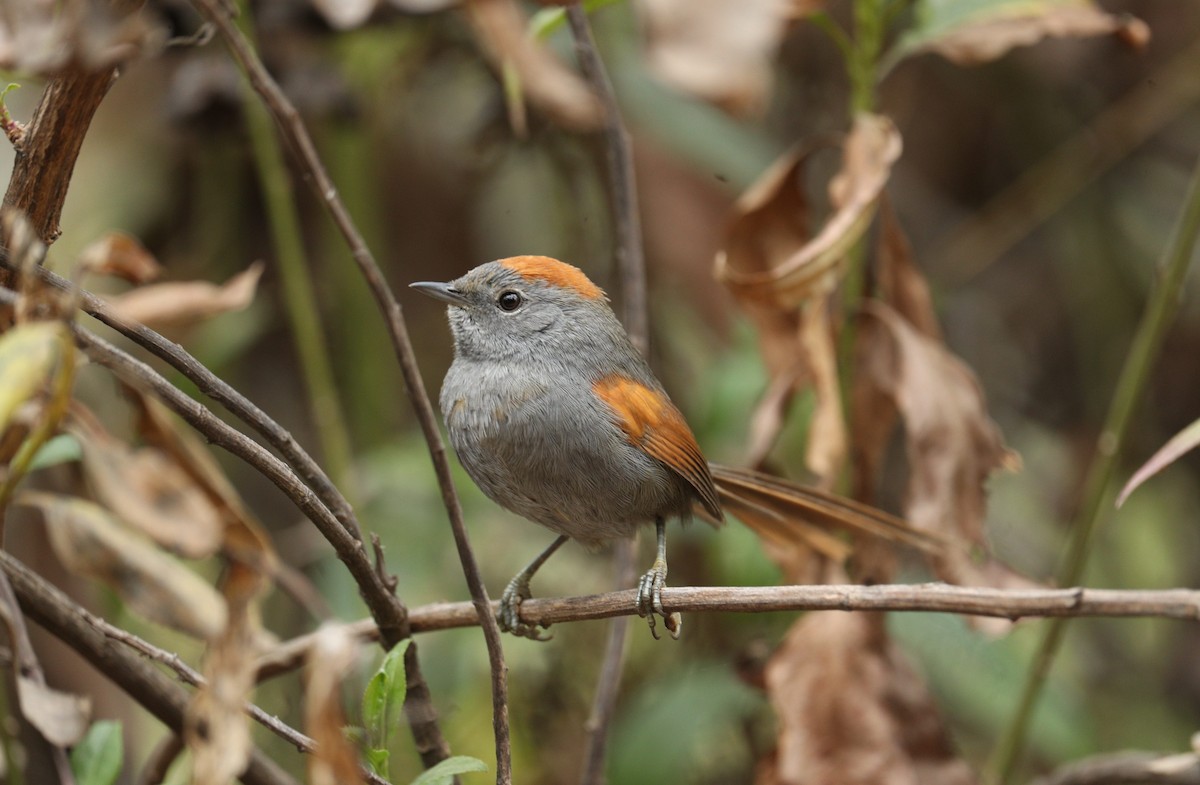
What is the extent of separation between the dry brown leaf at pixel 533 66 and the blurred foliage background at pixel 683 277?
0.83ft

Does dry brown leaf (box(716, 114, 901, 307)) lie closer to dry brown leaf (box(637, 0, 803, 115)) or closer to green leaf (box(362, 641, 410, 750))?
dry brown leaf (box(637, 0, 803, 115))

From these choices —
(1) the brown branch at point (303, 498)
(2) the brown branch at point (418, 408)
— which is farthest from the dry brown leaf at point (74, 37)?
(2) the brown branch at point (418, 408)

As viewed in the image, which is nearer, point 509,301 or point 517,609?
point 517,609

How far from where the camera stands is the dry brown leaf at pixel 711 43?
7.78ft

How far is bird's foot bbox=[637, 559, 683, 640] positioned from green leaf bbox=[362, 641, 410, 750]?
17.3 inches

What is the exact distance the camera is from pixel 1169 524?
488cm

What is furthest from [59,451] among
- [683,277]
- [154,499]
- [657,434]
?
[683,277]

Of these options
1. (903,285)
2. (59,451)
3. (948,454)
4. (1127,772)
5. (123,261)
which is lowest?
(1127,772)

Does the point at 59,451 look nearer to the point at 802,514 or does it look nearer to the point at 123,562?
the point at 123,562

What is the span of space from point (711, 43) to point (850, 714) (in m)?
1.42

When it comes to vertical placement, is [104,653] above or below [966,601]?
above

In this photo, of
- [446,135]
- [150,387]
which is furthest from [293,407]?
[150,387]

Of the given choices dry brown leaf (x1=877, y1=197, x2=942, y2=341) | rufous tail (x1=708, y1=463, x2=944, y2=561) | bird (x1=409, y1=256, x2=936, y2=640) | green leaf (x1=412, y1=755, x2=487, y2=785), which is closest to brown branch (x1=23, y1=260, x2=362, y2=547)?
green leaf (x1=412, y1=755, x2=487, y2=785)

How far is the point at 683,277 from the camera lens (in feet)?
14.8
